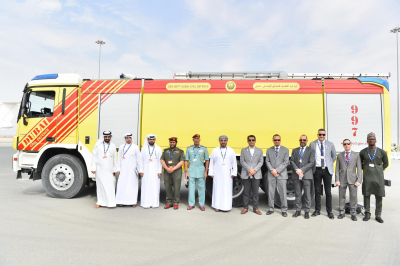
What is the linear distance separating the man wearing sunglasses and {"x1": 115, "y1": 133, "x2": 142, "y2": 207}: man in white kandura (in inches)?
194

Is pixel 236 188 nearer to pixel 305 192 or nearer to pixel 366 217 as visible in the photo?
pixel 305 192

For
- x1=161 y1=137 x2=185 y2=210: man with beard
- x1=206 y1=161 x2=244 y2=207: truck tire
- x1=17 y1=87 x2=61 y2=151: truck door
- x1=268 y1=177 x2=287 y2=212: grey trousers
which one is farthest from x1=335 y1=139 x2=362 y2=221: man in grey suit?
x1=17 y1=87 x2=61 y2=151: truck door

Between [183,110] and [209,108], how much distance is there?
0.64 meters

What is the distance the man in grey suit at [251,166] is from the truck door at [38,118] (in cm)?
479

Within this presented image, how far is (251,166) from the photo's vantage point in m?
5.59

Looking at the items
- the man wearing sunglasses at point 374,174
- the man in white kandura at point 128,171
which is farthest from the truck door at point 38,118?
the man wearing sunglasses at point 374,174

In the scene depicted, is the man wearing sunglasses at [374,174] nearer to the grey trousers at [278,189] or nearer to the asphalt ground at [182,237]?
the asphalt ground at [182,237]

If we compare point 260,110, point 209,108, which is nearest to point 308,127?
point 260,110

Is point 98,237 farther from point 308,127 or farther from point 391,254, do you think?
point 308,127

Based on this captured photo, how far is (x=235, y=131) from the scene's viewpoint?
19.9ft

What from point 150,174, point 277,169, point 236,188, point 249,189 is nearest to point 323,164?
point 277,169

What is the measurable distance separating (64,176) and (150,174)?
7.69 feet

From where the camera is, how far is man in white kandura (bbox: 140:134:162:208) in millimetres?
5906

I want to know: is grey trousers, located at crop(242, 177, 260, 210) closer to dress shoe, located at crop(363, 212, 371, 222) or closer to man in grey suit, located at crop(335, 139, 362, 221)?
man in grey suit, located at crop(335, 139, 362, 221)
